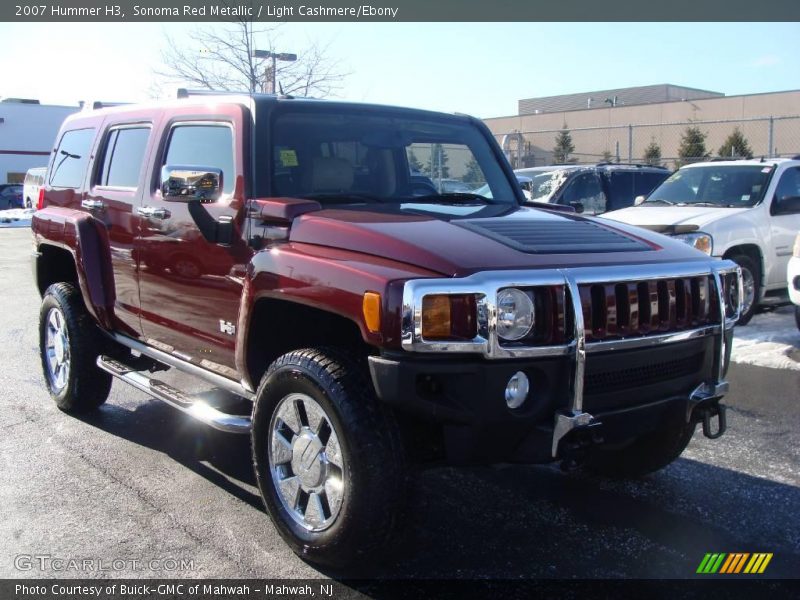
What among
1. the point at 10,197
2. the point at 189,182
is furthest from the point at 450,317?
the point at 10,197

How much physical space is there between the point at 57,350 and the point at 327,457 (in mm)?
3383

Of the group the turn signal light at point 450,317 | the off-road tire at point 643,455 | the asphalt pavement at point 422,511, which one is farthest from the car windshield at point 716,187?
the turn signal light at point 450,317

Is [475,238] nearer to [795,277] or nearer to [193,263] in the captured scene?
[193,263]

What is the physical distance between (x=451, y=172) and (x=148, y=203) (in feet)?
5.89

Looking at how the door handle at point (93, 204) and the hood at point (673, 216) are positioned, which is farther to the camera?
the hood at point (673, 216)

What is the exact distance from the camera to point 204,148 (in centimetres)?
439

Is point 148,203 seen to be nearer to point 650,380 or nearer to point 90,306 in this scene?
point 90,306

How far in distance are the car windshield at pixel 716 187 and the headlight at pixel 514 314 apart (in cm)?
694

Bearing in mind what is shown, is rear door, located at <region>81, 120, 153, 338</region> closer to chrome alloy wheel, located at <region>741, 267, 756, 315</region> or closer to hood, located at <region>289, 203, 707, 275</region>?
hood, located at <region>289, 203, 707, 275</region>

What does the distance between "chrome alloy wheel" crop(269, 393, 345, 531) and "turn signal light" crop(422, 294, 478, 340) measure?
2.03ft

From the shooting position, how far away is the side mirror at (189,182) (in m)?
3.79

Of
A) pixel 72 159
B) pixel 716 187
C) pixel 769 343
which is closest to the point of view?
pixel 72 159

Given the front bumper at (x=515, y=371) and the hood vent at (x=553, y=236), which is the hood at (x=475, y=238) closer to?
the hood vent at (x=553, y=236)
